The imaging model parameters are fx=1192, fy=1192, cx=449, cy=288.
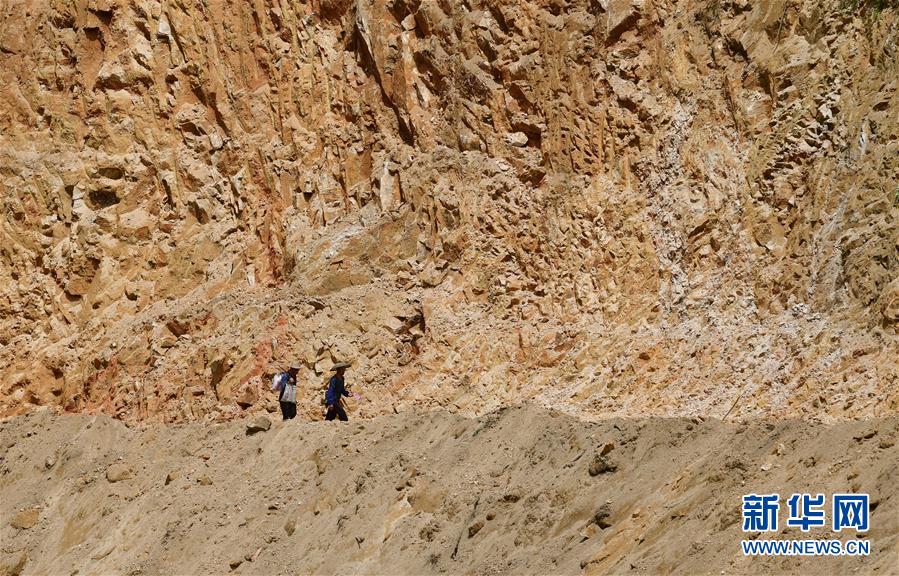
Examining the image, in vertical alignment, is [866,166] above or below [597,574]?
above

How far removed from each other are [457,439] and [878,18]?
21.1 feet

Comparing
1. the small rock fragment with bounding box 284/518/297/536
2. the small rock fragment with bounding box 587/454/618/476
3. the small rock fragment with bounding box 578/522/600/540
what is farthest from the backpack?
the small rock fragment with bounding box 578/522/600/540

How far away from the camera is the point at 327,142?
17484mm

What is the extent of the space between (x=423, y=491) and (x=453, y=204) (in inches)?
187

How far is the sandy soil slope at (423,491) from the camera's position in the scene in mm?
9062

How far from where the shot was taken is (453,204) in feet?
51.7

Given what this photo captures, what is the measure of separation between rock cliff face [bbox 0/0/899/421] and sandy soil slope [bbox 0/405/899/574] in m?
0.64

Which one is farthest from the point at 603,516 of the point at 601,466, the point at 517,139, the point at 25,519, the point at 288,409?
the point at 25,519

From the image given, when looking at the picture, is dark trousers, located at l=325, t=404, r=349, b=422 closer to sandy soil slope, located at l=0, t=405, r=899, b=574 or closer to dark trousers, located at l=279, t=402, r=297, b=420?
sandy soil slope, located at l=0, t=405, r=899, b=574

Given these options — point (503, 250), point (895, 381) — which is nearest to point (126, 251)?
point (503, 250)

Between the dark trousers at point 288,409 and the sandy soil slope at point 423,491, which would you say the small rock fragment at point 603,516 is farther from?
the dark trousers at point 288,409

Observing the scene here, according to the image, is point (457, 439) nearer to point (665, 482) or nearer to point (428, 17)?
point (665, 482)

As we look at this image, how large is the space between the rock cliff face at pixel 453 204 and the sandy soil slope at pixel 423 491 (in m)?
0.64

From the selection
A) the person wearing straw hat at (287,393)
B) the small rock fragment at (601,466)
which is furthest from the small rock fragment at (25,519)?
the small rock fragment at (601,466)
